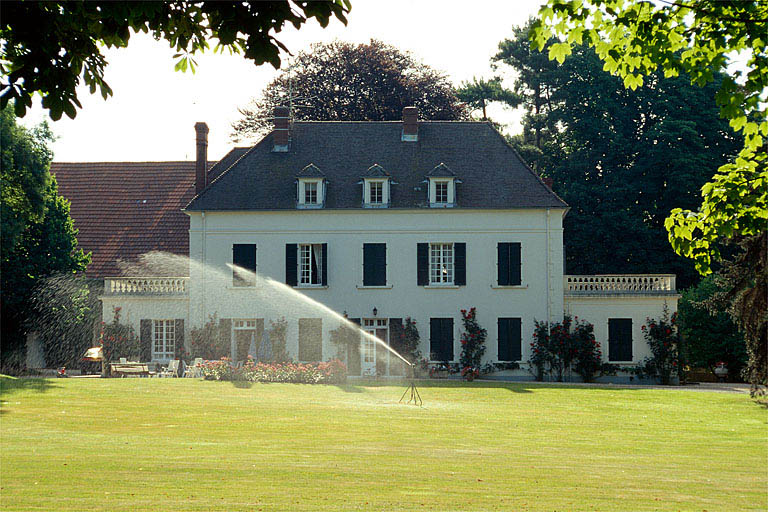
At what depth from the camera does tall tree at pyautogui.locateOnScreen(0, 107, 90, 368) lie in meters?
28.8

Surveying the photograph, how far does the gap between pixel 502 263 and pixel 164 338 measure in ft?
40.2

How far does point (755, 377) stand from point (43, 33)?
21374mm

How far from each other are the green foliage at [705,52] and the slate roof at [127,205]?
90.5ft

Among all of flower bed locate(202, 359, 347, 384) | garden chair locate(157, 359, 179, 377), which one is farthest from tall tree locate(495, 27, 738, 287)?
garden chair locate(157, 359, 179, 377)

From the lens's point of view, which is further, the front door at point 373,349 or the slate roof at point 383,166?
the slate roof at point 383,166

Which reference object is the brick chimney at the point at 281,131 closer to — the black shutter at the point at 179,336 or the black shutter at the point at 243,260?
the black shutter at the point at 243,260

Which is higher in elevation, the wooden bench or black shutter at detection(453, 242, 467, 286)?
black shutter at detection(453, 242, 467, 286)

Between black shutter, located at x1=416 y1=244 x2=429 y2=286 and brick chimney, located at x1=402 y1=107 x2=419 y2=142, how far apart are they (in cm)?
478

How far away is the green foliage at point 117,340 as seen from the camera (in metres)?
31.6

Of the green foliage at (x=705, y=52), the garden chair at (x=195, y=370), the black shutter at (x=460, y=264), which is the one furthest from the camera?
the black shutter at (x=460, y=264)

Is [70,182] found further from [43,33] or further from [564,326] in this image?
[43,33]

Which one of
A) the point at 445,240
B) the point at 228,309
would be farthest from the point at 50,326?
the point at 445,240

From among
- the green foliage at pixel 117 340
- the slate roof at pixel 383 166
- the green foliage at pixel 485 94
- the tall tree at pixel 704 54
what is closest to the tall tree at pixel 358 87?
the green foliage at pixel 485 94

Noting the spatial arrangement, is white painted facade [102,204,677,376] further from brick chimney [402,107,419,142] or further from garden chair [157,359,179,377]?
brick chimney [402,107,419,142]
